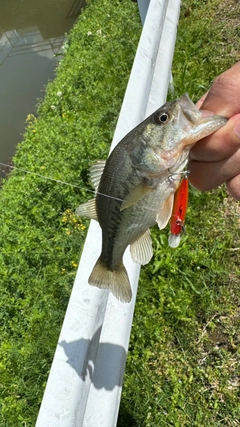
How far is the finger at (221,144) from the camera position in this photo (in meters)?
1.43

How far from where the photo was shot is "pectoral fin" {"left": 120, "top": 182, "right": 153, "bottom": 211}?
1652mm

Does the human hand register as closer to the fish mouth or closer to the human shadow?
the fish mouth

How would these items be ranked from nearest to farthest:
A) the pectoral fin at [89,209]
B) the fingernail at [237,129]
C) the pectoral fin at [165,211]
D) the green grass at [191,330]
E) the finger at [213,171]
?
the fingernail at [237,129] → the finger at [213,171] → the pectoral fin at [165,211] → the pectoral fin at [89,209] → the green grass at [191,330]

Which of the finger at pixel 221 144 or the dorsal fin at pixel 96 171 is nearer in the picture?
the finger at pixel 221 144

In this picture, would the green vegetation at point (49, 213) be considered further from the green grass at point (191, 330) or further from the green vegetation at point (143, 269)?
the green grass at point (191, 330)

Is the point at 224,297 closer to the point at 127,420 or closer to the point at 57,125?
the point at 127,420

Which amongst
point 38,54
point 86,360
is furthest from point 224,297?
point 38,54

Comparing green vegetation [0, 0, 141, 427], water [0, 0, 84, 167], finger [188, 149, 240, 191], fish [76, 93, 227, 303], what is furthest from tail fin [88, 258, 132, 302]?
water [0, 0, 84, 167]

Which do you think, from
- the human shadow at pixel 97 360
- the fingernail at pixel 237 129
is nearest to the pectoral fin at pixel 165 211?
the fingernail at pixel 237 129

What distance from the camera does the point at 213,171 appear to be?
160 cm

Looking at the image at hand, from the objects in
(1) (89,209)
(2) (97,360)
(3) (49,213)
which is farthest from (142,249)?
(3) (49,213)

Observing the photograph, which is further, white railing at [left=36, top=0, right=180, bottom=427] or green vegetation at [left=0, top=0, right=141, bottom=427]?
green vegetation at [left=0, top=0, right=141, bottom=427]

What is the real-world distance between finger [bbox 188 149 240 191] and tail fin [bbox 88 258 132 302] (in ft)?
1.94

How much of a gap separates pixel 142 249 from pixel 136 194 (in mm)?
340
